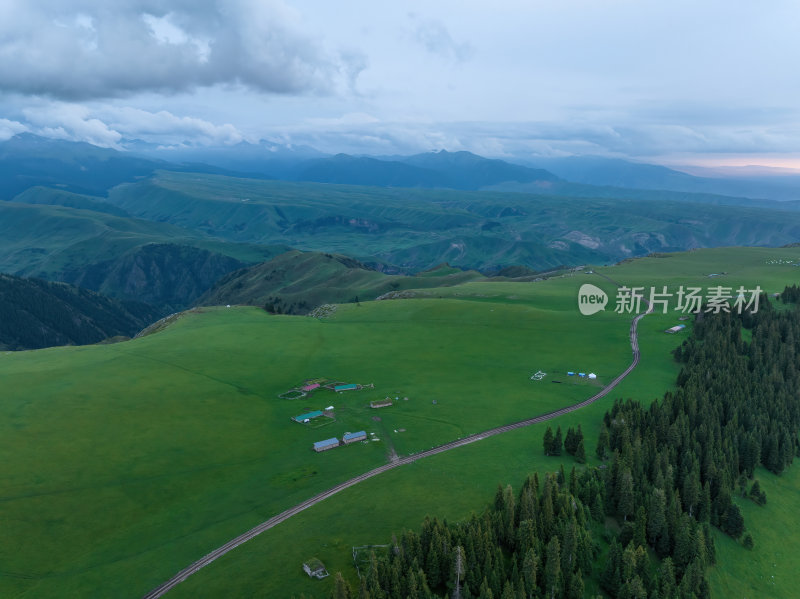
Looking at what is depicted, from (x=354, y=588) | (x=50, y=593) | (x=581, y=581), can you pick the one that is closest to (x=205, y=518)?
(x=50, y=593)

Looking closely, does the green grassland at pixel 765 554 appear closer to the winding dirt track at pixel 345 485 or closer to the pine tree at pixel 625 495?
the pine tree at pixel 625 495

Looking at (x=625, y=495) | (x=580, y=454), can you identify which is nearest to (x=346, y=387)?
(x=580, y=454)

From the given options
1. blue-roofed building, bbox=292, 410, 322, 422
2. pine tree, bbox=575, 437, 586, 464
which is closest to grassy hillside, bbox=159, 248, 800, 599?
pine tree, bbox=575, 437, 586, 464

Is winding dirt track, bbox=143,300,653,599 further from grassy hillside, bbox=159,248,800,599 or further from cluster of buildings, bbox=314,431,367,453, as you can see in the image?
cluster of buildings, bbox=314,431,367,453

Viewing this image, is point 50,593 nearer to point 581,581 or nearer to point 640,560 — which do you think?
point 581,581

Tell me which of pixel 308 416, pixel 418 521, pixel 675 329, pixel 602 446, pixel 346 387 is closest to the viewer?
pixel 418 521

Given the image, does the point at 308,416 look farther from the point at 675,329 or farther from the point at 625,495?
the point at 675,329

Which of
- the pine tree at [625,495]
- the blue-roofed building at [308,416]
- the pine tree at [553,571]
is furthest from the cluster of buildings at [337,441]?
the pine tree at [553,571]
